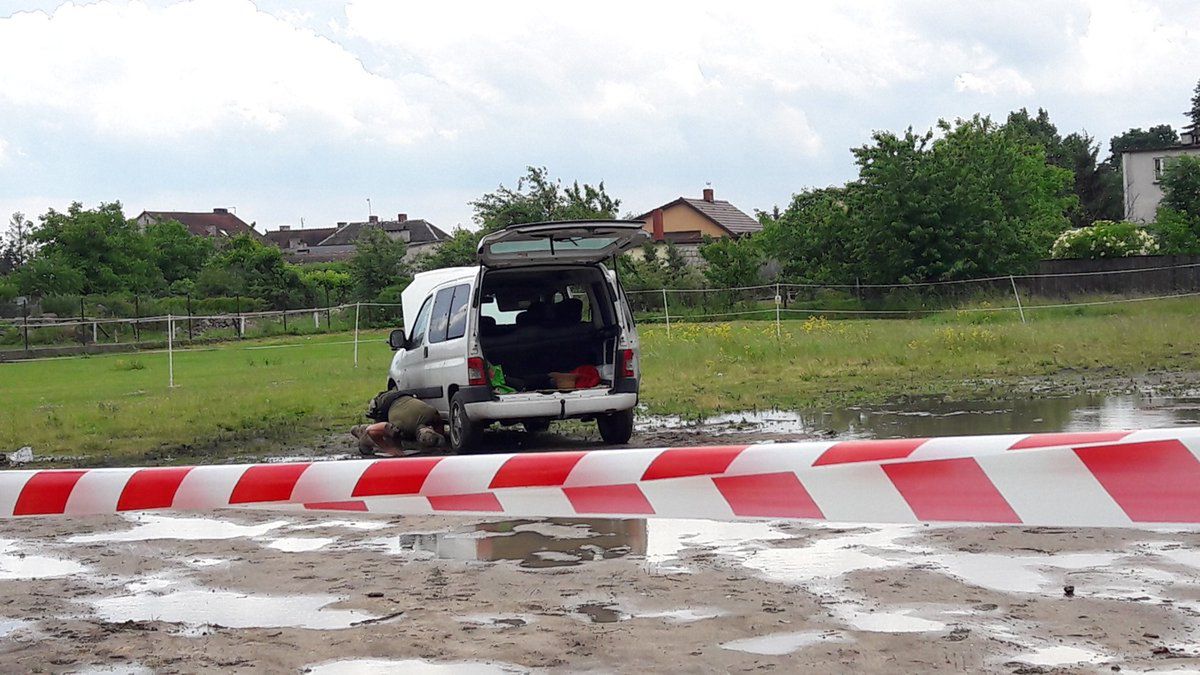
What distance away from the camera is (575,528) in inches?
321

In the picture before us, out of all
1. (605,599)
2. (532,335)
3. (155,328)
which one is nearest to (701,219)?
(155,328)

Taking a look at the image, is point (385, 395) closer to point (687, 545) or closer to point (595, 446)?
point (595, 446)

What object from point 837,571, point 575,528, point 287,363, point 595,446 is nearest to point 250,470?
point 837,571

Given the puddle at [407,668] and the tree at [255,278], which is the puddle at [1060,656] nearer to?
the puddle at [407,668]

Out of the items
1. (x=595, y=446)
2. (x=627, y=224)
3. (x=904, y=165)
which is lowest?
(x=595, y=446)

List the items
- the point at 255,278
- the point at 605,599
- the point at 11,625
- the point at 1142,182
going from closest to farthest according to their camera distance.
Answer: the point at 11,625 < the point at 605,599 < the point at 255,278 < the point at 1142,182

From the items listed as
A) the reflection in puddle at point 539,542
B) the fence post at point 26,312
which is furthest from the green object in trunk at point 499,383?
the fence post at point 26,312

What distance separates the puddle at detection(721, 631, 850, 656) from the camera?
16.4ft

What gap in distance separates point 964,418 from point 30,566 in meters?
9.84

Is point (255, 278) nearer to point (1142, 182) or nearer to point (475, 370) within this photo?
point (475, 370)

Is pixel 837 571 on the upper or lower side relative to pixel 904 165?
lower

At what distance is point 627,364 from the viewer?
13117mm

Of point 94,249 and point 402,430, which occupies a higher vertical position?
point 94,249

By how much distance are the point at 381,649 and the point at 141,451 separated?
989cm
